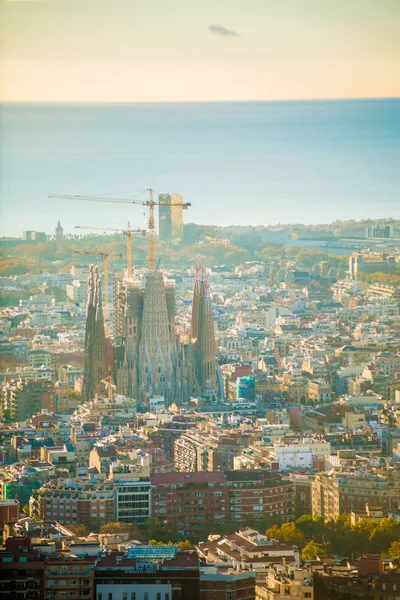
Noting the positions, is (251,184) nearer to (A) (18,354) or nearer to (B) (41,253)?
(B) (41,253)

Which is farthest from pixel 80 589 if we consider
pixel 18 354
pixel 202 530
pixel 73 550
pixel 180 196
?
pixel 180 196

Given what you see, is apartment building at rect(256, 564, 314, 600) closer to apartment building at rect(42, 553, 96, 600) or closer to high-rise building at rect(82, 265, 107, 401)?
apartment building at rect(42, 553, 96, 600)

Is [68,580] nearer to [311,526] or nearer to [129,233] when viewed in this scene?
[311,526]

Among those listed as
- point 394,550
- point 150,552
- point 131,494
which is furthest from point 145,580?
point 131,494

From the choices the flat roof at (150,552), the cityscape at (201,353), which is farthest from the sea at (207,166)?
the flat roof at (150,552)

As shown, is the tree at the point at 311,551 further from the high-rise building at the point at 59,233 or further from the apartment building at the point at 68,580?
the high-rise building at the point at 59,233

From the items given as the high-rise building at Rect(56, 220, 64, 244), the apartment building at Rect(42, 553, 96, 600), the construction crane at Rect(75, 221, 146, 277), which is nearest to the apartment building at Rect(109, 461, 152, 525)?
the apartment building at Rect(42, 553, 96, 600)
